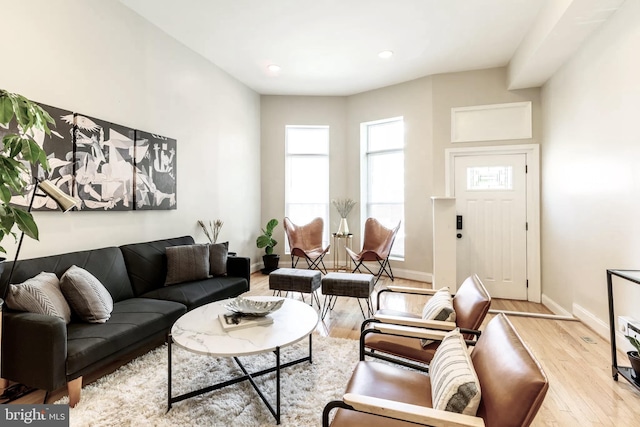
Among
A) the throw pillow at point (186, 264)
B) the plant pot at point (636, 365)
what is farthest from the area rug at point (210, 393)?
the plant pot at point (636, 365)

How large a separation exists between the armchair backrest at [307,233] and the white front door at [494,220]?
2300 millimetres

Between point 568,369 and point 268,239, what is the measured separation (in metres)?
4.28

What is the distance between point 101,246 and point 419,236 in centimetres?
432

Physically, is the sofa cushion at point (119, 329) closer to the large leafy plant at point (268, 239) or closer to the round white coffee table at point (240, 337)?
the round white coffee table at point (240, 337)

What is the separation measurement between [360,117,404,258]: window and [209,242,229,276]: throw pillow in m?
3.00

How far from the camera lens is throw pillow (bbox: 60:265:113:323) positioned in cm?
221

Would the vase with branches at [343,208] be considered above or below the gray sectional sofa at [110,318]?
above

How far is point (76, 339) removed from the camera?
197 centimetres

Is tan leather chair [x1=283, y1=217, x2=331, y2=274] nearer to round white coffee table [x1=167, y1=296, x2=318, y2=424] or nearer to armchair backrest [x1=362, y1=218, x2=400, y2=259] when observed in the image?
armchair backrest [x1=362, y1=218, x2=400, y2=259]

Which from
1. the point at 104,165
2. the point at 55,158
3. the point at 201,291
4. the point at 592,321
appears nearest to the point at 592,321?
the point at 592,321

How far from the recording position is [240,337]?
6.29 ft

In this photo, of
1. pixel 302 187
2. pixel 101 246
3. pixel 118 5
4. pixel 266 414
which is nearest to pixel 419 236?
pixel 302 187

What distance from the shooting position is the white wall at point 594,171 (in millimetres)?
2551

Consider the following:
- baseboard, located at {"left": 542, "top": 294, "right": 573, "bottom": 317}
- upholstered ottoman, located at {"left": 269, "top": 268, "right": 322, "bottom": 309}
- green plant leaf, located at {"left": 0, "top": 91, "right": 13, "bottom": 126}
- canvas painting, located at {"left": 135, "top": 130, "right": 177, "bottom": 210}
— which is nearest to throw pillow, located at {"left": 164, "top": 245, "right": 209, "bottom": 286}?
canvas painting, located at {"left": 135, "top": 130, "right": 177, "bottom": 210}
